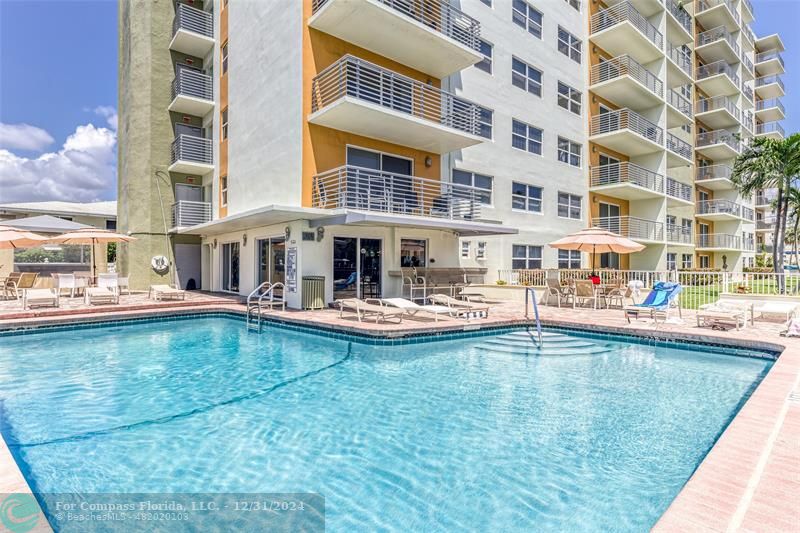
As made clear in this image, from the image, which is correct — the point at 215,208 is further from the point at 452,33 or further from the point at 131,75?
the point at 452,33

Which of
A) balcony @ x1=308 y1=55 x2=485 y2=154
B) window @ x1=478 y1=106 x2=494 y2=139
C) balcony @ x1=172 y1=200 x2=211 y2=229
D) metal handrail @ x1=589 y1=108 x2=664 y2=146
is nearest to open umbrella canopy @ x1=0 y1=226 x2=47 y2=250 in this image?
balcony @ x1=172 y1=200 x2=211 y2=229

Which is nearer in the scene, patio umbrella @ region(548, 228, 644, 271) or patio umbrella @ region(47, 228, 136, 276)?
patio umbrella @ region(548, 228, 644, 271)

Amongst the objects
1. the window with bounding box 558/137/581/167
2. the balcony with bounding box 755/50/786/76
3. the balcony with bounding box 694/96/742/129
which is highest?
the balcony with bounding box 755/50/786/76

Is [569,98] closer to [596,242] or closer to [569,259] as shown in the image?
[569,259]

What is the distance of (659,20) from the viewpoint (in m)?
27.6

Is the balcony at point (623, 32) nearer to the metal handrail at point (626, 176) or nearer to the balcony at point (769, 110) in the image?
the metal handrail at point (626, 176)

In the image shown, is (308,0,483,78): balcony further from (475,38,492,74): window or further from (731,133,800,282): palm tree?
(731,133,800,282): palm tree

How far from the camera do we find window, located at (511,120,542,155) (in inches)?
826

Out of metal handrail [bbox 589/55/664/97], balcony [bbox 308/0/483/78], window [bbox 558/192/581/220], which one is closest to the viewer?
balcony [bbox 308/0/483/78]

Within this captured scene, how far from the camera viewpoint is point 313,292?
1361 centimetres

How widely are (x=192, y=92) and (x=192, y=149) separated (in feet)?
9.03

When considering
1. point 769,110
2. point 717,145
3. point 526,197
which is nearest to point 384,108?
point 526,197

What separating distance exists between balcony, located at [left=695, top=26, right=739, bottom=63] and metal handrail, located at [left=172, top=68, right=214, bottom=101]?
36265mm

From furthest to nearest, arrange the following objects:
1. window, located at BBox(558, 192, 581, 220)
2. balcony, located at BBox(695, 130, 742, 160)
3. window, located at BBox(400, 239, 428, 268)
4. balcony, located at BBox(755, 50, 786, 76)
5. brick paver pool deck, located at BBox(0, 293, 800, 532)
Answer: balcony, located at BBox(755, 50, 786, 76) → balcony, located at BBox(695, 130, 742, 160) → window, located at BBox(558, 192, 581, 220) → window, located at BBox(400, 239, 428, 268) → brick paver pool deck, located at BBox(0, 293, 800, 532)
